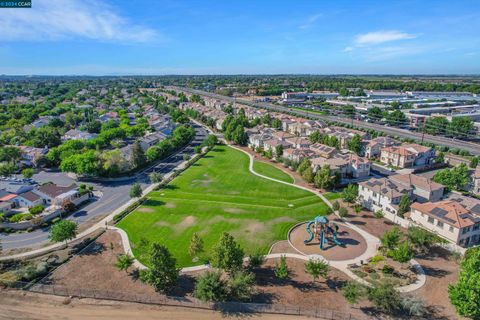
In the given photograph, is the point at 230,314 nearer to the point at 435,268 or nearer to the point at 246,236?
the point at 246,236

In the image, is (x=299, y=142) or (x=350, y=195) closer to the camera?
(x=350, y=195)

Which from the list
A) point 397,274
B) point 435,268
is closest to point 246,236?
point 397,274

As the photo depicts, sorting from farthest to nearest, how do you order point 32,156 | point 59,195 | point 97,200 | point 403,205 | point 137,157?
point 32,156, point 137,157, point 97,200, point 59,195, point 403,205

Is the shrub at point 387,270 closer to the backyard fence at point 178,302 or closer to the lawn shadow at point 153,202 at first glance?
the backyard fence at point 178,302

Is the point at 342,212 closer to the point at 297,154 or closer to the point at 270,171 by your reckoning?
the point at 270,171

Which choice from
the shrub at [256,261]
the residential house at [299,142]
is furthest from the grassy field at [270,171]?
the shrub at [256,261]

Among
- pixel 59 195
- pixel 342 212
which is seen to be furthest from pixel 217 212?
pixel 59 195
